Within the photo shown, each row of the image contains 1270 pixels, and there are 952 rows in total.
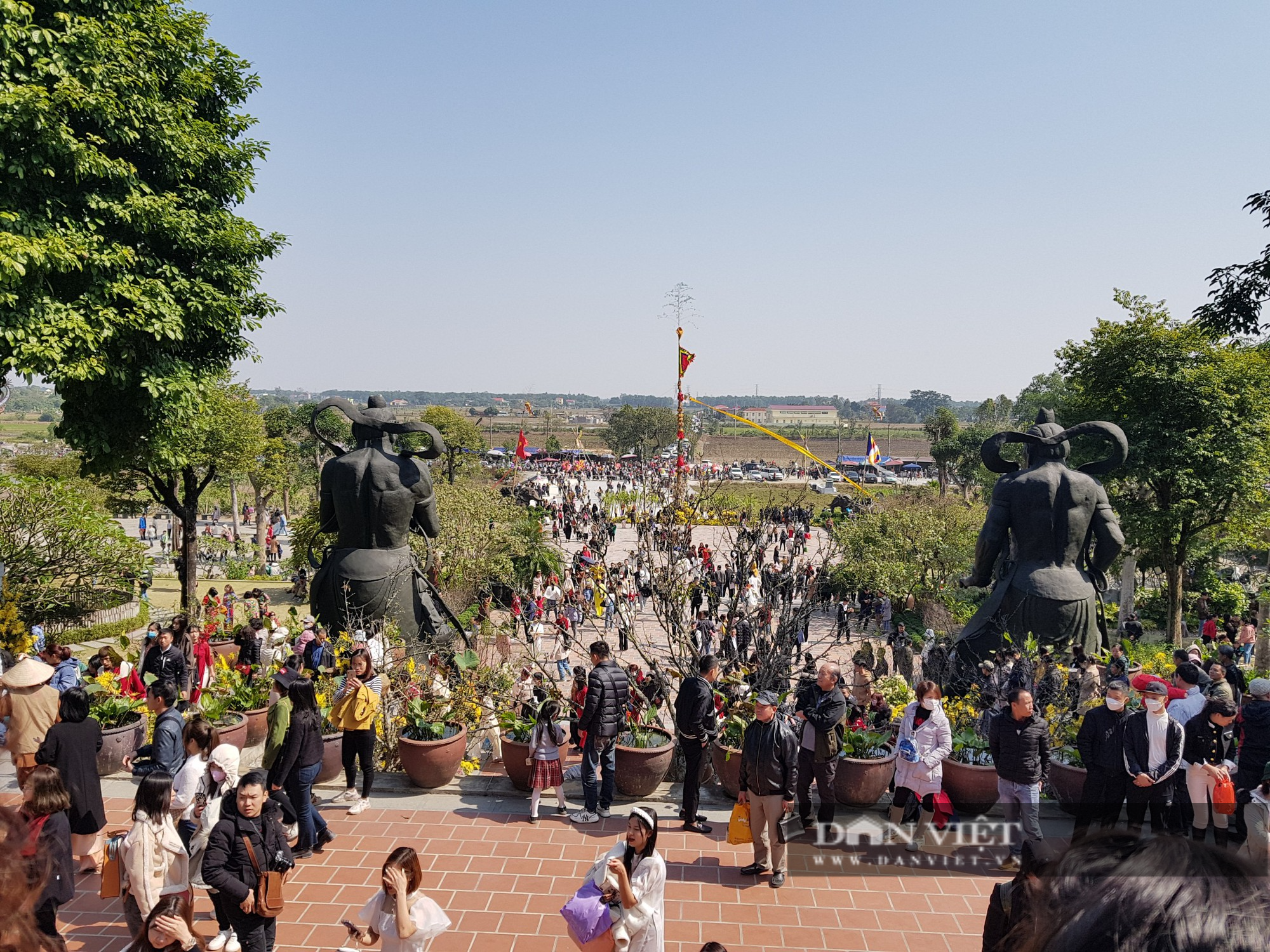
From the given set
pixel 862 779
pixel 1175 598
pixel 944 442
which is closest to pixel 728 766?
pixel 862 779

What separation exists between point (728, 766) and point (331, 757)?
3.15m

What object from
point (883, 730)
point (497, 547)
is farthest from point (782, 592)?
point (497, 547)

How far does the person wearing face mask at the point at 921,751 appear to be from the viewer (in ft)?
19.0

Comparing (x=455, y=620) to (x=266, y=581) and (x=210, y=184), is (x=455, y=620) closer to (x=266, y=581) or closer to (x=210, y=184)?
(x=210, y=184)

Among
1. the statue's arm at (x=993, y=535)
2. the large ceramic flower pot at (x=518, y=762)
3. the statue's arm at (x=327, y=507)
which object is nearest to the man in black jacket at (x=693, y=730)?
the large ceramic flower pot at (x=518, y=762)

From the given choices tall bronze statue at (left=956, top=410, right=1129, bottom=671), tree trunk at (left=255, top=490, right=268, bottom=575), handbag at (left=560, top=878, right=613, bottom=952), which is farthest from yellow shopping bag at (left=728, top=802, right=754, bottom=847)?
tree trunk at (left=255, top=490, right=268, bottom=575)

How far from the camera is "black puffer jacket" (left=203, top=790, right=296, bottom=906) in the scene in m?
3.94

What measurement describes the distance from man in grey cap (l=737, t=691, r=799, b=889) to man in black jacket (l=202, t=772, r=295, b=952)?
8.74 feet

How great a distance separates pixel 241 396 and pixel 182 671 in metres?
14.3

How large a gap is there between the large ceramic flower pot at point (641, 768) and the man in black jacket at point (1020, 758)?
230 centimetres

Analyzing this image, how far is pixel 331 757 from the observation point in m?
6.83

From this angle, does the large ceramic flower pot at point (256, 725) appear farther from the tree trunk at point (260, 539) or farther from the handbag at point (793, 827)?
the tree trunk at point (260, 539)

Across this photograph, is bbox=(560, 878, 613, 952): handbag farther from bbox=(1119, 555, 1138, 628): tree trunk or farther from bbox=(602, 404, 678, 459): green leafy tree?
bbox=(602, 404, 678, 459): green leafy tree

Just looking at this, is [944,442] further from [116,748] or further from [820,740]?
[116,748]
